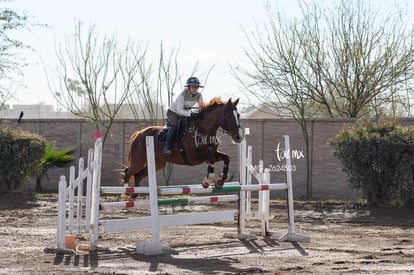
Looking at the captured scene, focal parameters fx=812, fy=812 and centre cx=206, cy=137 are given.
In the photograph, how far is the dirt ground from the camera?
34.9ft

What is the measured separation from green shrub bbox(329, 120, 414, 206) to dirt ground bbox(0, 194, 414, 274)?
1.08 metres

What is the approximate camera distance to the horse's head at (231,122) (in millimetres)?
12906

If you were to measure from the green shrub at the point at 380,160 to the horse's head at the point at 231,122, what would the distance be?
7249 millimetres

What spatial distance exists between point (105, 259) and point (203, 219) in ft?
7.89

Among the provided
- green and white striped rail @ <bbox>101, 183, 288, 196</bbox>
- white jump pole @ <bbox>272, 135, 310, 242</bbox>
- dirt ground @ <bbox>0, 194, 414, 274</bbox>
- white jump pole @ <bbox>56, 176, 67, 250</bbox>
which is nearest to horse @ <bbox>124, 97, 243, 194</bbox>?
green and white striped rail @ <bbox>101, 183, 288, 196</bbox>

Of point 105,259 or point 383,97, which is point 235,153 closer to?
point 383,97

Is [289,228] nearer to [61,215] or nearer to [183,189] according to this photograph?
[183,189]

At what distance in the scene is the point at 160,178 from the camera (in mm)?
26875

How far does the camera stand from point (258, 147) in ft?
83.4

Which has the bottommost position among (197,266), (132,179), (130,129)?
(197,266)

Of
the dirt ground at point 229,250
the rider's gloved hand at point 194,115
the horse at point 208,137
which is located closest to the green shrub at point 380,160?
the dirt ground at point 229,250

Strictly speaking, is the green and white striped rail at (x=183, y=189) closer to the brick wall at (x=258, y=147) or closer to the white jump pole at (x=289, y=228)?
the white jump pole at (x=289, y=228)

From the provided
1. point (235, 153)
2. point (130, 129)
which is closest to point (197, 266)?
point (235, 153)

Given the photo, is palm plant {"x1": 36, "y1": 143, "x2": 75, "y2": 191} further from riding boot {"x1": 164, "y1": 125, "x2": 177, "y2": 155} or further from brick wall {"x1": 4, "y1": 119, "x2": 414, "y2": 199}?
riding boot {"x1": 164, "y1": 125, "x2": 177, "y2": 155}
